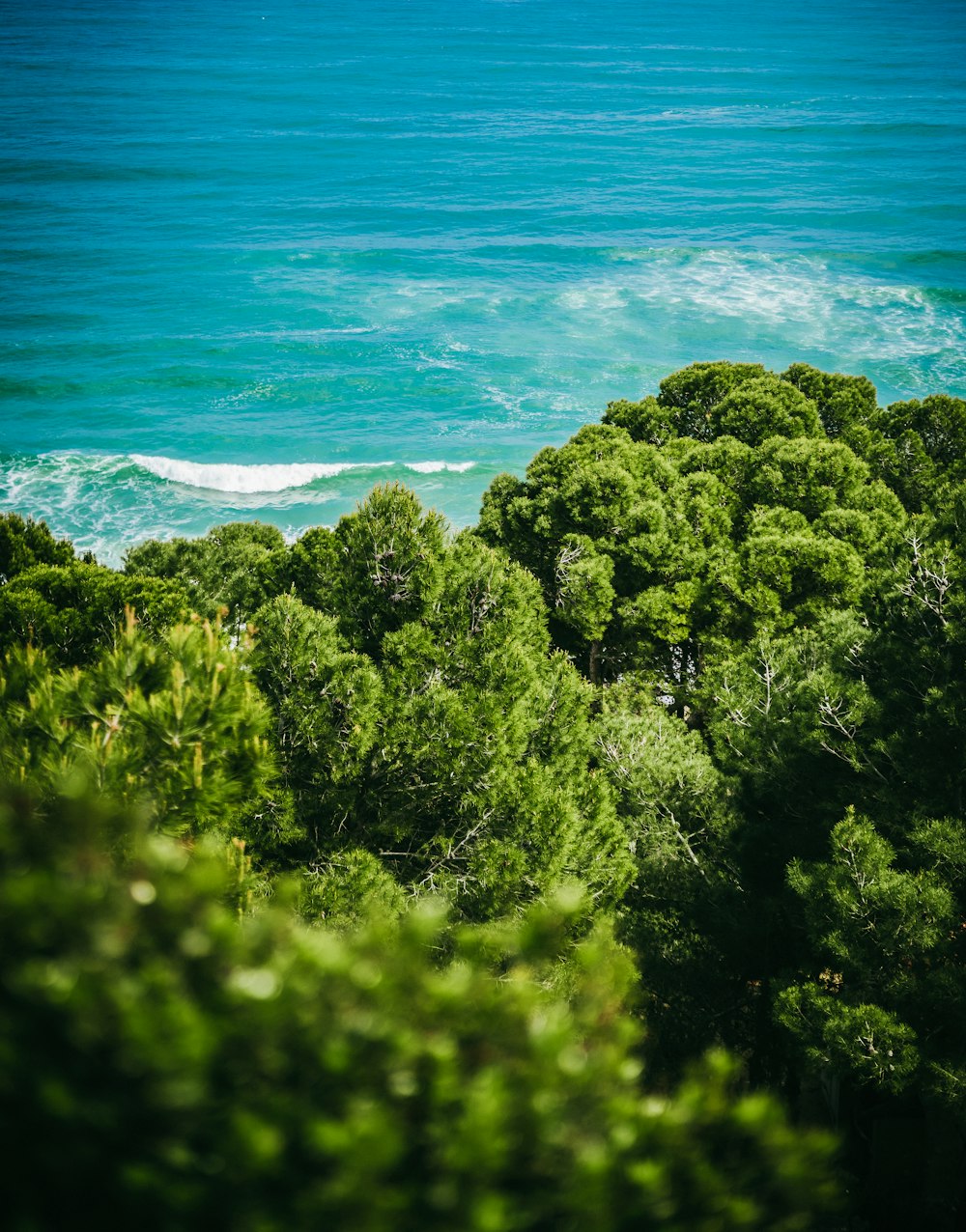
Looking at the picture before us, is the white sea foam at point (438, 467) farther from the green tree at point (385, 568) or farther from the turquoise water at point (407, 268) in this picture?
the green tree at point (385, 568)

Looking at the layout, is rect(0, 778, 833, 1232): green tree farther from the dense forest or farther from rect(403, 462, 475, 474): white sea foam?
rect(403, 462, 475, 474): white sea foam

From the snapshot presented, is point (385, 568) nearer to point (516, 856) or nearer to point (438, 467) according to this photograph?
point (516, 856)

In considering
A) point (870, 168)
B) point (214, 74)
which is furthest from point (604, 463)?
point (214, 74)

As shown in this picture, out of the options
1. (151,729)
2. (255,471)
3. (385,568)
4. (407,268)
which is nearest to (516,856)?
(385,568)

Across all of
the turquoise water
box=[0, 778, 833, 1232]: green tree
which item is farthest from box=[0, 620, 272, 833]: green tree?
the turquoise water

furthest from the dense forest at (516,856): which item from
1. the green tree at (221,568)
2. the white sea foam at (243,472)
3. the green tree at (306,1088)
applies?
the white sea foam at (243,472)
